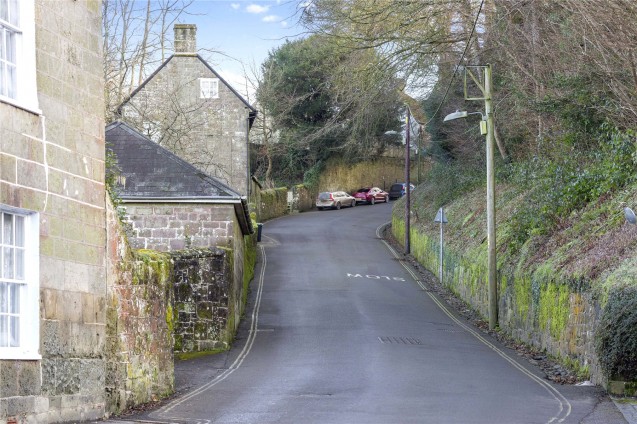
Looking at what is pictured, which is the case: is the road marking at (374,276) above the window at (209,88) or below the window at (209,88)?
below

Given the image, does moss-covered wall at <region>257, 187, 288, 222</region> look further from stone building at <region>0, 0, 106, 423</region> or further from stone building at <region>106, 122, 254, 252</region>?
stone building at <region>0, 0, 106, 423</region>

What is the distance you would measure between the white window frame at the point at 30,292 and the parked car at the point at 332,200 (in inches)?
2087

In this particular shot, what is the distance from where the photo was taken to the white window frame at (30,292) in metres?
11.0

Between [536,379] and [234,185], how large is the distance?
3241cm

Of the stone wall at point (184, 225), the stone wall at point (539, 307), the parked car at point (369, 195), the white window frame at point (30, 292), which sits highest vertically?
the parked car at point (369, 195)

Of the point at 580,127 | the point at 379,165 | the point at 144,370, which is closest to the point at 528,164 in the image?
the point at 580,127

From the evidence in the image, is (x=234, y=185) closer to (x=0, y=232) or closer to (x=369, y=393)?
(x=369, y=393)

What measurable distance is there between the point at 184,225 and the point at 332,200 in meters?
38.7

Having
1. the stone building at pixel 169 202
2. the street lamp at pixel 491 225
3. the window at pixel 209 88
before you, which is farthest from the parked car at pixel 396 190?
the stone building at pixel 169 202

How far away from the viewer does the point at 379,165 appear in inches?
2901

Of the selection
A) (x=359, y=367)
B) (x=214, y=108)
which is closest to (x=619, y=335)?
(x=359, y=367)

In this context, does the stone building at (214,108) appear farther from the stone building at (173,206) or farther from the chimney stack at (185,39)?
the stone building at (173,206)

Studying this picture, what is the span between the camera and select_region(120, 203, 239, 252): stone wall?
84.2 feet

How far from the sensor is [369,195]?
69.6 m
